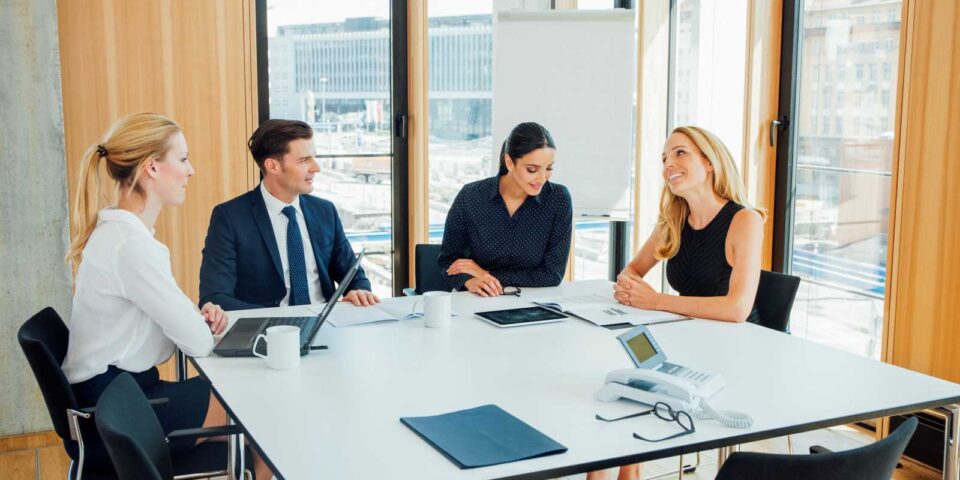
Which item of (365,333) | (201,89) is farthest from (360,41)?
(365,333)

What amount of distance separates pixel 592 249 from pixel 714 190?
8.24 ft

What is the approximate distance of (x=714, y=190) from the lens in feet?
10.4

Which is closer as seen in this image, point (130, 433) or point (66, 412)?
point (130, 433)

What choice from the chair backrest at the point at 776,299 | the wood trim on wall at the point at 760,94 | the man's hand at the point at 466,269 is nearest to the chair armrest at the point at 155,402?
the man's hand at the point at 466,269

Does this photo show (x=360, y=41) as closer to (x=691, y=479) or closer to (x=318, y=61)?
(x=318, y=61)

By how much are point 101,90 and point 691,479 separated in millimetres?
3140

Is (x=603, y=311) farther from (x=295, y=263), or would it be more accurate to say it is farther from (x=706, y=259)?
(x=295, y=263)

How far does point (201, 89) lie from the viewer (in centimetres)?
432

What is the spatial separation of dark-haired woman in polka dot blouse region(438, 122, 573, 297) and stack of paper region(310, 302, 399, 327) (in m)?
0.56

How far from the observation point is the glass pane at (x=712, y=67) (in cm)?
470

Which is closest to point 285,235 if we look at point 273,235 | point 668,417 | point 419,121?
point 273,235

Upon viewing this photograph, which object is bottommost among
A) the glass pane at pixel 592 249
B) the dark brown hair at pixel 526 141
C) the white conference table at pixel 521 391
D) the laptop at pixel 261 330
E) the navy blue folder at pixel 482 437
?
the glass pane at pixel 592 249

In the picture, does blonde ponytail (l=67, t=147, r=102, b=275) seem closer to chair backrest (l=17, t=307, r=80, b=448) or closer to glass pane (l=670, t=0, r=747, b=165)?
chair backrest (l=17, t=307, r=80, b=448)

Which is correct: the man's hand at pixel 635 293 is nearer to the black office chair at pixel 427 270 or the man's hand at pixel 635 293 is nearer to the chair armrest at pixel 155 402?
the black office chair at pixel 427 270
